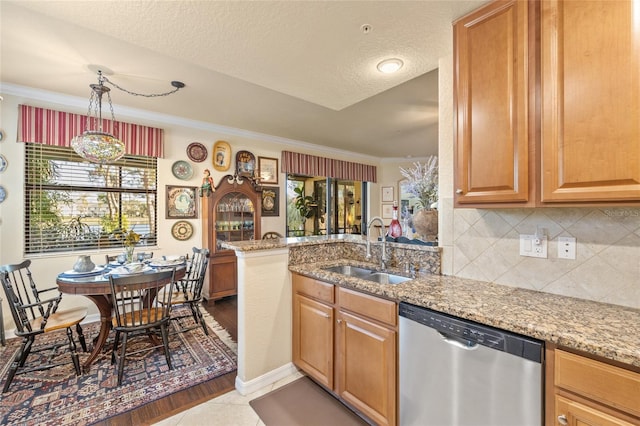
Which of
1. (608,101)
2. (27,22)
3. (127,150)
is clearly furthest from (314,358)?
(127,150)

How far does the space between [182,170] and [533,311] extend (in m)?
4.20

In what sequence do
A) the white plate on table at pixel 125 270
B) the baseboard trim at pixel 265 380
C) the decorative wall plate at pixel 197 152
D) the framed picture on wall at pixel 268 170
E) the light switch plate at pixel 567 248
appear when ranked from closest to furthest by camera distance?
1. the light switch plate at pixel 567 248
2. the baseboard trim at pixel 265 380
3. the white plate on table at pixel 125 270
4. the decorative wall plate at pixel 197 152
5. the framed picture on wall at pixel 268 170

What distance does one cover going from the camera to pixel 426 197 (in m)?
2.15

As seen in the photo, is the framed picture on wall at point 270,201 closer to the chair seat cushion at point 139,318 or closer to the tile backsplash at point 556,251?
the chair seat cushion at point 139,318

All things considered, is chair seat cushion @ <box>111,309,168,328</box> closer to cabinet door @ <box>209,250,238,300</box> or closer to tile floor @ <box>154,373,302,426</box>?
tile floor @ <box>154,373,302,426</box>

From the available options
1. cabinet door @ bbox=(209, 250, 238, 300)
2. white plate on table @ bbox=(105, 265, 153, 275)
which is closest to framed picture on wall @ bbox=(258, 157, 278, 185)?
cabinet door @ bbox=(209, 250, 238, 300)

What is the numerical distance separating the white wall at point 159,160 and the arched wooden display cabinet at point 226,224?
301 mm

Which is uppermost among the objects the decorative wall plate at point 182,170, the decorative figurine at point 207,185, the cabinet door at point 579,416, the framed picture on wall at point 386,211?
the decorative wall plate at point 182,170

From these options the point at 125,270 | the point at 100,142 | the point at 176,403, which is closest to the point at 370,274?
the point at 176,403

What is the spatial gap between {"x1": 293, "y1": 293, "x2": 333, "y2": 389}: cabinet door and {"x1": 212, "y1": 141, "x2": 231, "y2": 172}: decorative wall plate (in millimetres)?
2859

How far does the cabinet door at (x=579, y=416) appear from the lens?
2.92 feet

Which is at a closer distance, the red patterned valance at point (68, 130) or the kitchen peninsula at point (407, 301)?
the kitchen peninsula at point (407, 301)

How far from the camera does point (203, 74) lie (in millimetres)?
2646

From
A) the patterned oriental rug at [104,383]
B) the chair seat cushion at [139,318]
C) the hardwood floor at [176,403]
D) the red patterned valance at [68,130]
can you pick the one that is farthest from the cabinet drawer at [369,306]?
Answer: the red patterned valance at [68,130]
